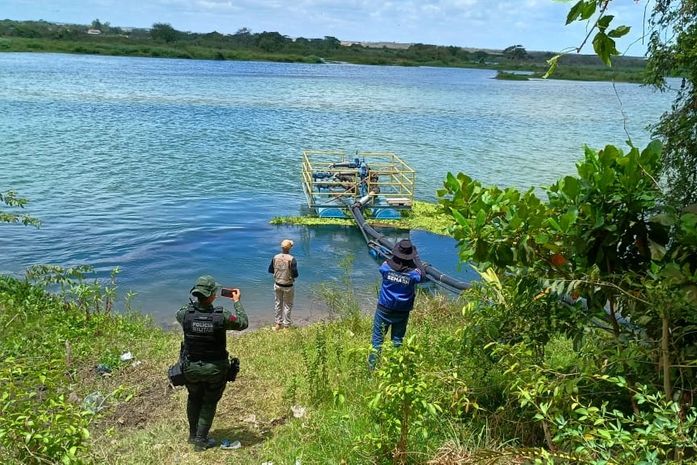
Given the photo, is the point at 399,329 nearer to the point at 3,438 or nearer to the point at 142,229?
the point at 3,438

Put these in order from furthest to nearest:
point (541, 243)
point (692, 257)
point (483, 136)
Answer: point (483, 136) < point (541, 243) < point (692, 257)

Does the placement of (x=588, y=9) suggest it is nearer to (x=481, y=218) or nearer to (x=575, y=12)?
(x=575, y=12)

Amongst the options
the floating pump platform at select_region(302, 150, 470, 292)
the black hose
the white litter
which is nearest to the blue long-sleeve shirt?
the white litter

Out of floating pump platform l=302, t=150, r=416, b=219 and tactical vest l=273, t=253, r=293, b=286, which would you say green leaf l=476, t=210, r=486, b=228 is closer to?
tactical vest l=273, t=253, r=293, b=286

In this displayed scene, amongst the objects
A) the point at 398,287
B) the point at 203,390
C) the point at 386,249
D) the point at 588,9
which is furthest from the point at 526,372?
the point at 386,249

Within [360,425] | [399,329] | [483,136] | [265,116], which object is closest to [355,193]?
[399,329]

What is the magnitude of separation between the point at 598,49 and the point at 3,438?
12.2 feet

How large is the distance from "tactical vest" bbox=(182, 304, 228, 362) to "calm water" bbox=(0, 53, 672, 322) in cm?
679

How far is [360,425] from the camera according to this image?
4.96 meters

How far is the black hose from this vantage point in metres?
13.3

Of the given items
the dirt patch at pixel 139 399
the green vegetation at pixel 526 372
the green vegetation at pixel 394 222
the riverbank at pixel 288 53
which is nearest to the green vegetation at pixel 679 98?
the green vegetation at pixel 526 372

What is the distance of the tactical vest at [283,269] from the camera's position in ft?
34.3

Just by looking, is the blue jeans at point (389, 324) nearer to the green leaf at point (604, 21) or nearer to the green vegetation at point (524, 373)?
the green vegetation at point (524, 373)

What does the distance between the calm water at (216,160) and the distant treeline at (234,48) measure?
192 ft
